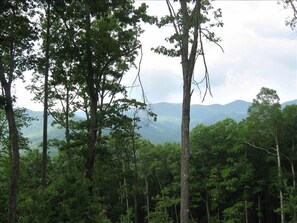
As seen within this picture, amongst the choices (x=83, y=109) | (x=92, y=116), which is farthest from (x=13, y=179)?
(x=83, y=109)

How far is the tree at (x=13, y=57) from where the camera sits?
39.5 feet

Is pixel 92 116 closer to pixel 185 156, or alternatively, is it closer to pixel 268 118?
pixel 185 156

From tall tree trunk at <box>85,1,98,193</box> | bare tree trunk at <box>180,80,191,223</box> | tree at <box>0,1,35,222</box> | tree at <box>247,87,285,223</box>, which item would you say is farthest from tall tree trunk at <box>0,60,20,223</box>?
tree at <box>247,87,285,223</box>

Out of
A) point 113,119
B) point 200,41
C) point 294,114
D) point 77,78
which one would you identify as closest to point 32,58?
point 77,78

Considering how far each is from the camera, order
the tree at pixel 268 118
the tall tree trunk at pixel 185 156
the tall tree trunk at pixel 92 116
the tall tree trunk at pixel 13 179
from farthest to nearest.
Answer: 1. the tree at pixel 268 118
2. the tall tree trunk at pixel 92 116
3. the tall tree trunk at pixel 13 179
4. the tall tree trunk at pixel 185 156

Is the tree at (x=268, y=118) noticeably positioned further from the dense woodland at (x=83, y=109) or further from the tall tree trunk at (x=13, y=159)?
the tall tree trunk at (x=13, y=159)

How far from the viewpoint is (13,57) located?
1409cm

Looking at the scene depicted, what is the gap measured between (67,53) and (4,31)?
2.91m

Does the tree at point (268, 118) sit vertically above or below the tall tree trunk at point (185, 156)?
above

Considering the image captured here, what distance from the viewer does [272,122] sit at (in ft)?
99.4

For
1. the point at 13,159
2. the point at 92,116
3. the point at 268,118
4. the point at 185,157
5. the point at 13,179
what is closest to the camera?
the point at 185,157

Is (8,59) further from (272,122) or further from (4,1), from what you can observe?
(272,122)

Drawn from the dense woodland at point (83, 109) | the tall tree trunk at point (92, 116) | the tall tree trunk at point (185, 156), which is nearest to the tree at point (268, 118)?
the dense woodland at point (83, 109)

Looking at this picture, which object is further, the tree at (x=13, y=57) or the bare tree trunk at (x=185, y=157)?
the tree at (x=13, y=57)
